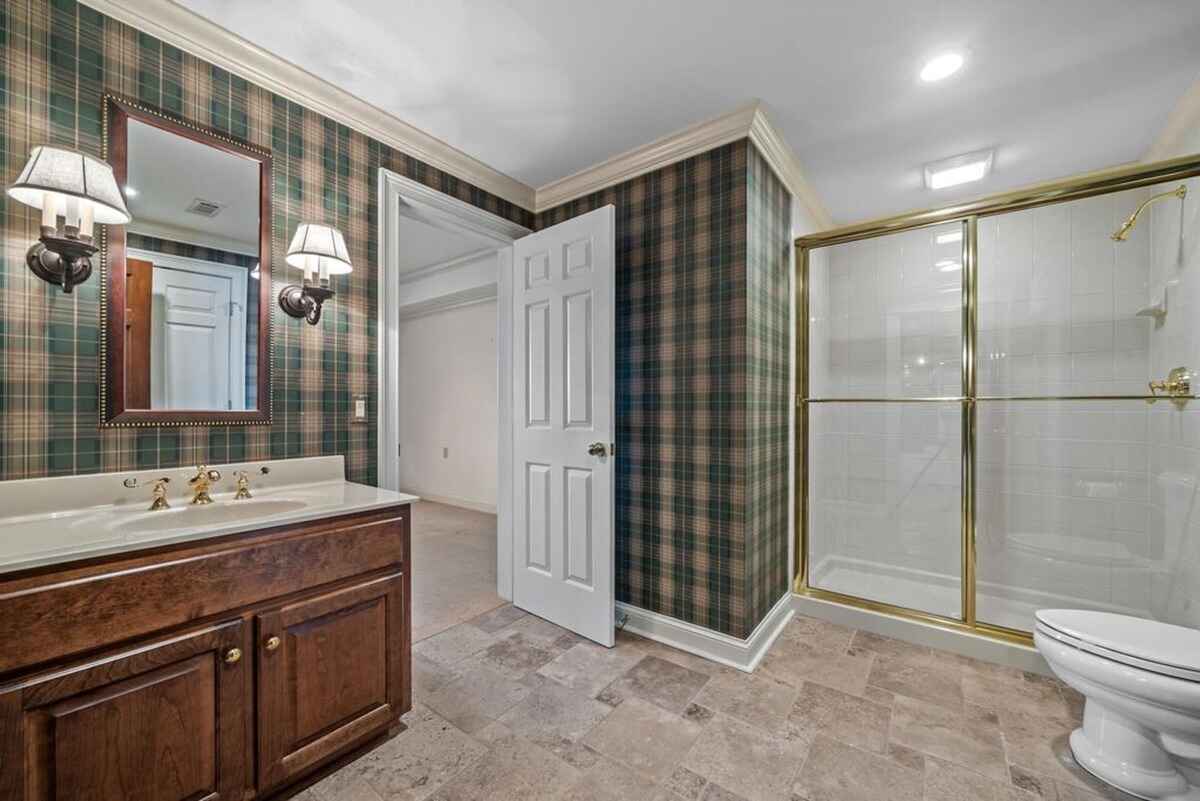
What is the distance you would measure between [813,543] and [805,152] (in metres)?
2.16

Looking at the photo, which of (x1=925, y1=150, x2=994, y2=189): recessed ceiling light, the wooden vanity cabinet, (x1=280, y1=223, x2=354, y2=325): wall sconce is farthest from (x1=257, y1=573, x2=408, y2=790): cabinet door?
(x1=925, y1=150, x2=994, y2=189): recessed ceiling light

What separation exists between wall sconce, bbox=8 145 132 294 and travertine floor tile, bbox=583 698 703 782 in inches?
85.5

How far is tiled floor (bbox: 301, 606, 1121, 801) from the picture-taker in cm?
147

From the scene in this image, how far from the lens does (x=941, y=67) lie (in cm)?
183

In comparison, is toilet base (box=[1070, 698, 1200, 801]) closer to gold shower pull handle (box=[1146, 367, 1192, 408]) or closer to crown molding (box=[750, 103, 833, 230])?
gold shower pull handle (box=[1146, 367, 1192, 408])

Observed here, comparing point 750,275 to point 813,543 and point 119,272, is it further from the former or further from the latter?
point 119,272

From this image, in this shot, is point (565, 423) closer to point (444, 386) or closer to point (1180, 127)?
point (1180, 127)

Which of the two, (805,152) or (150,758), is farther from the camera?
(805,152)

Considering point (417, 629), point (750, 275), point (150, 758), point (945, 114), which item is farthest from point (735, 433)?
point (150, 758)

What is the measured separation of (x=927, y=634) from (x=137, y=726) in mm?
2981

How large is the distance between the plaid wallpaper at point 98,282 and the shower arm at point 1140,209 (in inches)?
129

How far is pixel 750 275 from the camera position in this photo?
2.19 m

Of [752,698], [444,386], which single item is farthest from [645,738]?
[444,386]

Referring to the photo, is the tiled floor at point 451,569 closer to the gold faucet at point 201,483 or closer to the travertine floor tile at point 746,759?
the gold faucet at point 201,483
